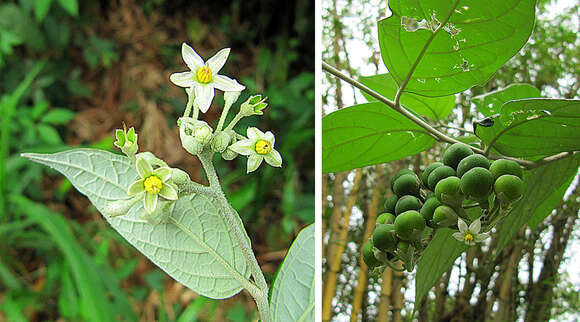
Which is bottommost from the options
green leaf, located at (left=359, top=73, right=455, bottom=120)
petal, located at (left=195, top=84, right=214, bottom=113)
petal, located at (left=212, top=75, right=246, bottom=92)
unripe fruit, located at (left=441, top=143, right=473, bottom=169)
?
unripe fruit, located at (left=441, top=143, right=473, bottom=169)

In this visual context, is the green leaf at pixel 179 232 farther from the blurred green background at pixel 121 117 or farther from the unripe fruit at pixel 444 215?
the blurred green background at pixel 121 117

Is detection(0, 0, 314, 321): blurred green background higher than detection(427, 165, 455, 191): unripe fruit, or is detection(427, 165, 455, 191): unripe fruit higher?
detection(0, 0, 314, 321): blurred green background

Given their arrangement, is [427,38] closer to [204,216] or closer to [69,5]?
[204,216]

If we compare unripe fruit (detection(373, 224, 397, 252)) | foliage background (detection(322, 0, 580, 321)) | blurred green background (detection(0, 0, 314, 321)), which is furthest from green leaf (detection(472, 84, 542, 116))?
blurred green background (detection(0, 0, 314, 321))

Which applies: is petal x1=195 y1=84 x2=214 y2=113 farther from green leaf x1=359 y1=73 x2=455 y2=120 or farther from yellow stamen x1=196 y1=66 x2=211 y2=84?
green leaf x1=359 y1=73 x2=455 y2=120

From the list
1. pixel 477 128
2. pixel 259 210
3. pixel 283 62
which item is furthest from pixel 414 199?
pixel 283 62

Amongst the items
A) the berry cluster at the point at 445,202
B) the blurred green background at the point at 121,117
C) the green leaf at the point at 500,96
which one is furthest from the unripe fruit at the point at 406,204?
the blurred green background at the point at 121,117
